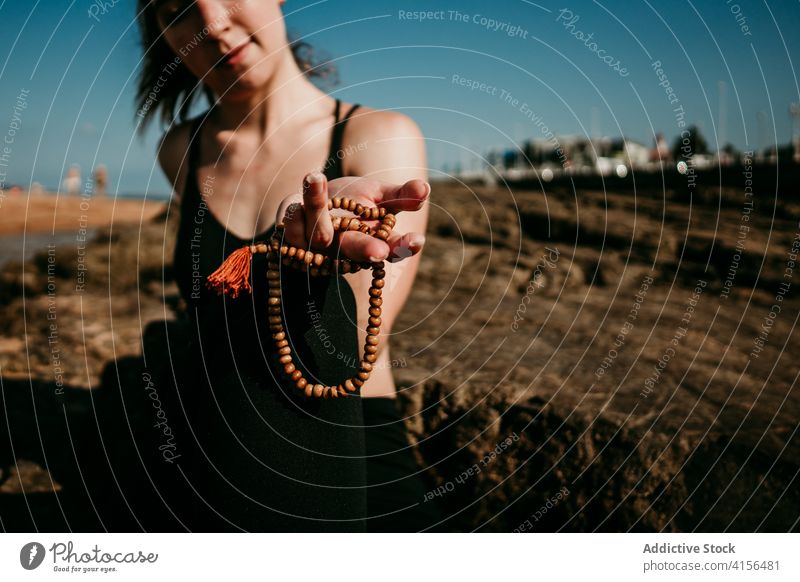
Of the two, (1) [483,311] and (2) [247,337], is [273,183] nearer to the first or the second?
(2) [247,337]

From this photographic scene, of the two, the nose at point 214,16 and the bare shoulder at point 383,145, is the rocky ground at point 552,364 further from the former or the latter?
the nose at point 214,16

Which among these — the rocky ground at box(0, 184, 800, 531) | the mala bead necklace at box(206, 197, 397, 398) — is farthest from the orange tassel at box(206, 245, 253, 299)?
the rocky ground at box(0, 184, 800, 531)

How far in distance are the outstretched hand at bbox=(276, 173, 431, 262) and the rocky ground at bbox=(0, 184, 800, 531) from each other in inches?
26.6

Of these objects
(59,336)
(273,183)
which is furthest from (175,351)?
(273,183)

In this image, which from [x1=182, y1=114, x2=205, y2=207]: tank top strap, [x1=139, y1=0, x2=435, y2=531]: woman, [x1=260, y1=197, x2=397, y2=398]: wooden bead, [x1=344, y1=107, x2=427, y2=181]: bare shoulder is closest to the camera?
[x1=260, y1=197, x2=397, y2=398]: wooden bead

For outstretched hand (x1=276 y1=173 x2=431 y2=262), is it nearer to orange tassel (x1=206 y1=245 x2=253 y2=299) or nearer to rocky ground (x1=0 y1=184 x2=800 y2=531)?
orange tassel (x1=206 y1=245 x2=253 y2=299)

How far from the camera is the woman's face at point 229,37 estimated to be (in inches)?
51.3

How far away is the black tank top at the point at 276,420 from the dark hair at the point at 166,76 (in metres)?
0.66

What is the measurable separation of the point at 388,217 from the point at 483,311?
48.3 inches

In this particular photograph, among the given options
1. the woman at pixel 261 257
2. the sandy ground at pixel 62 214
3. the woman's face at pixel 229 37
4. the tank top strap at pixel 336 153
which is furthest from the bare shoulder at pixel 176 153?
the sandy ground at pixel 62 214

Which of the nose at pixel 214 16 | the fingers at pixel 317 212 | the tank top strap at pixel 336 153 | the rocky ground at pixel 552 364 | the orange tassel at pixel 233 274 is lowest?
the rocky ground at pixel 552 364

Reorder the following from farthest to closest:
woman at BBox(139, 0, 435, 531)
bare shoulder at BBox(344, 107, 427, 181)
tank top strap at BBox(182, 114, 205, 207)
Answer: tank top strap at BBox(182, 114, 205, 207)
bare shoulder at BBox(344, 107, 427, 181)
woman at BBox(139, 0, 435, 531)

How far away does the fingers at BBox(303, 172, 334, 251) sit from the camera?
816 mm

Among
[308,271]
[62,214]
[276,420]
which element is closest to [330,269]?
[308,271]
